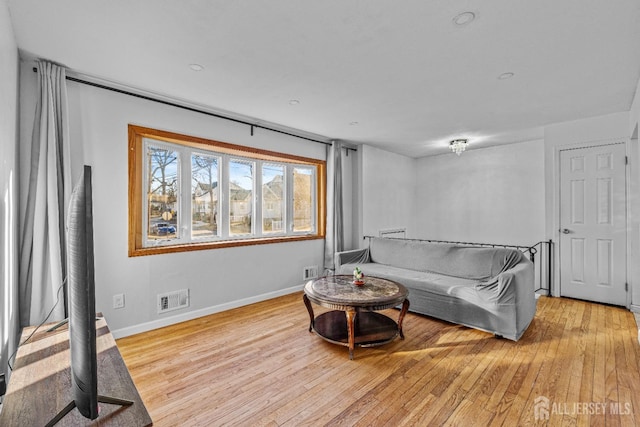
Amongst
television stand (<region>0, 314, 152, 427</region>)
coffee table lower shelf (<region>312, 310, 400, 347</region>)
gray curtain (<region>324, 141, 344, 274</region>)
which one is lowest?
coffee table lower shelf (<region>312, 310, 400, 347</region>)

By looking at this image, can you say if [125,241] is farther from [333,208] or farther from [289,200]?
[333,208]

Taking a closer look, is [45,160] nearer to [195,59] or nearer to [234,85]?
[195,59]

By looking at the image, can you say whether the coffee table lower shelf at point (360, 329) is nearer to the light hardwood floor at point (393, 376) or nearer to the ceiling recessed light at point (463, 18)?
the light hardwood floor at point (393, 376)

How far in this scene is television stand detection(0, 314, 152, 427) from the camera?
108 cm

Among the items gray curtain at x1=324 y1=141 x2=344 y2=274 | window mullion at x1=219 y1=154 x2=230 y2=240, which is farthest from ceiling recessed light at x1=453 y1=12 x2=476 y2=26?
gray curtain at x1=324 y1=141 x2=344 y2=274

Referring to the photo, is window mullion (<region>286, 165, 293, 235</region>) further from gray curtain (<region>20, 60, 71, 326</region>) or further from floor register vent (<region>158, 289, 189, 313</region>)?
gray curtain (<region>20, 60, 71, 326</region>)

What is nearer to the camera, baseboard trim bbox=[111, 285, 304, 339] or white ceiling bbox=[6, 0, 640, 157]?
white ceiling bbox=[6, 0, 640, 157]

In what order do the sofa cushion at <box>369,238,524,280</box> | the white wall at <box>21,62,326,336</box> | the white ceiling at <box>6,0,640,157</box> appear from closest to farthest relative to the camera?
the white ceiling at <box>6,0,640,157</box> → the white wall at <box>21,62,326,336</box> → the sofa cushion at <box>369,238,524,280</box>

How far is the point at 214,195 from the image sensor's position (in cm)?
373

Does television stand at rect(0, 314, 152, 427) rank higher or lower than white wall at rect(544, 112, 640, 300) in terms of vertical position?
lower

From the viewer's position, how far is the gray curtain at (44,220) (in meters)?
2.28

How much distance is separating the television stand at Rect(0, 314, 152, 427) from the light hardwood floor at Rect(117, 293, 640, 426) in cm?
54

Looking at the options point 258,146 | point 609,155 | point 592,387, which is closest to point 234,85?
point 258,146

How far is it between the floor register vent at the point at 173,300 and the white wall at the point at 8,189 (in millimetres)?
1097
